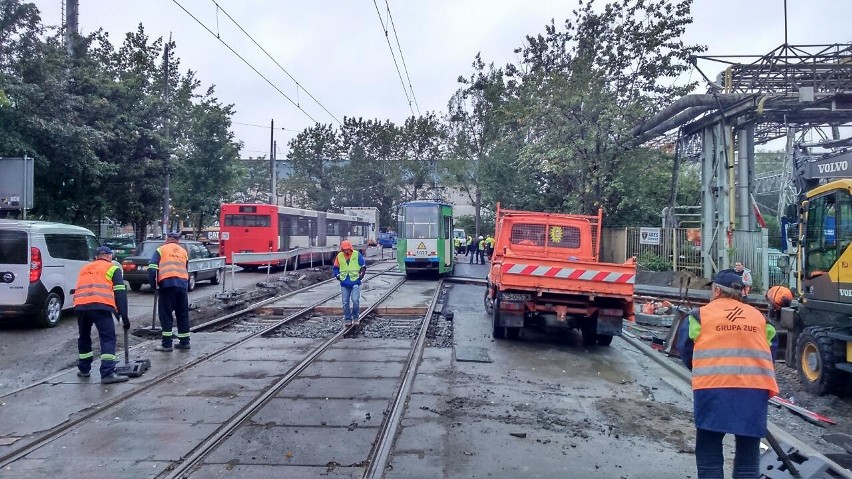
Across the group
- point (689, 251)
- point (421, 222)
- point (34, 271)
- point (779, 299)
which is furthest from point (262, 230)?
point (779, 299)

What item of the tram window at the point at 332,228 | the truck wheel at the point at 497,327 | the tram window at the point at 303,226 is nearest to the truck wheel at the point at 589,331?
the truck wheel at the point at 497,327

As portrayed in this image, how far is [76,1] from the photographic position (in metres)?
24.0

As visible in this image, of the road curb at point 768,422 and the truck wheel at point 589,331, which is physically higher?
the truck wheel at point 589,331

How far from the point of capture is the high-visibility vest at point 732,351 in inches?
162

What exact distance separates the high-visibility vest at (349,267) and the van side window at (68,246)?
217 inches

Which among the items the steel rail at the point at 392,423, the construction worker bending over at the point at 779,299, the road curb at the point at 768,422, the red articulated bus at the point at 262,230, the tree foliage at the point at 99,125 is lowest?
the road curb at the point at 768,422

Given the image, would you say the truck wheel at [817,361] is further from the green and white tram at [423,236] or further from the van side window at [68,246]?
the green and white tram at [423,236]

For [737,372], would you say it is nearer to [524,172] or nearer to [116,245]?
[116,245]

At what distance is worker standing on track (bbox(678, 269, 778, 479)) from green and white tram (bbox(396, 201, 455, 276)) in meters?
19.5

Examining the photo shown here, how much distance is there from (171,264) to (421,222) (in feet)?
48.3

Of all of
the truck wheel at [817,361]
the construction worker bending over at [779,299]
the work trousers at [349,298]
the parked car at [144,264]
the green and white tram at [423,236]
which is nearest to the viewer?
the truck wheel at [817,361]

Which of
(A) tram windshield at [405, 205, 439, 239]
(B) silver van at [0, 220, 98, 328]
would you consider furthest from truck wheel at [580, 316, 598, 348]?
(A) tram windshield at [405, 205, 439, 239]

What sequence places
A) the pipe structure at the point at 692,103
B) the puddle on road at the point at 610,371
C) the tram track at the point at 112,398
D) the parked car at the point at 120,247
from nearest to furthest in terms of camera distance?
the tram track at the point at 112,398 → the puddle on road at the point at 610,371 → the pipe structure at the point at 692,103 → the parked car at the point at 120,247

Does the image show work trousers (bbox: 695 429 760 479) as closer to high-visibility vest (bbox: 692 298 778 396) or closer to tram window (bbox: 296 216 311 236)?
high-visibility vest (bbox: 692 298 778 396)
